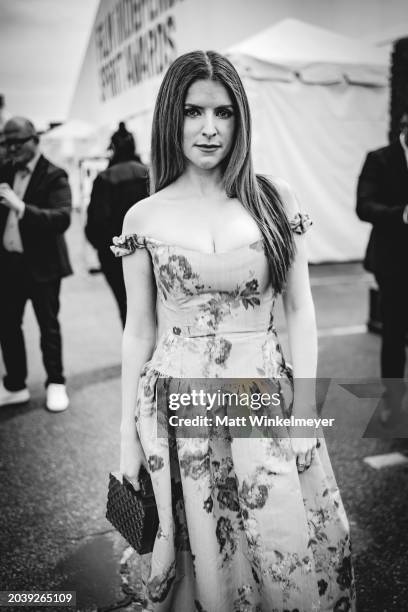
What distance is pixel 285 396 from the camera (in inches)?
56.1

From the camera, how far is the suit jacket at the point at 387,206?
295 centimetres

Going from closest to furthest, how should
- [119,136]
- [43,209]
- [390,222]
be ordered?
[390,222]
[43,209]
[119,136]

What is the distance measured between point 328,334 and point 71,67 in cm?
1064

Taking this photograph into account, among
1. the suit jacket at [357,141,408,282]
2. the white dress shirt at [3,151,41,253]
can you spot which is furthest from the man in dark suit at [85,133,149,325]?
the suit jacket at [357,141,408,282]

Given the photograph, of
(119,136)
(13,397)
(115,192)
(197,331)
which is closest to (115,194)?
(115,192)

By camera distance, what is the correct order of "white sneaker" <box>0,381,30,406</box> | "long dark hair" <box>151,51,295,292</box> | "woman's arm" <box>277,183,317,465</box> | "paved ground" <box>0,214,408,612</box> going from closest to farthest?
1. "long dark hair" <box>151,51,295,292</box>
2. "woman's arm" <box>277,183,317,465</box>
3. "paved ground" <box>0,214,408,612</box>
4. "white sneaker" <box>0,381,30,406</box>

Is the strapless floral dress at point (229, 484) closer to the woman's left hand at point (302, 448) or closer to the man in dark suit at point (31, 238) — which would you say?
the woman's left hand at point (302, 448)

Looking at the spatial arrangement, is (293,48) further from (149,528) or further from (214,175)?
(149,528)

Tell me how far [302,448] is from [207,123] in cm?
83

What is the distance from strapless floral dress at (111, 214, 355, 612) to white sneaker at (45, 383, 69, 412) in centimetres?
230

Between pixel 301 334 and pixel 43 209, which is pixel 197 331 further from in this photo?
pixel 43 209

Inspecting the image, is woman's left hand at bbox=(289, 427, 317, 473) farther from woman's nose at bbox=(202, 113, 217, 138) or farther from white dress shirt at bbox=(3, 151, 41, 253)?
white dress shirt at bbox=(3, 151, 41, 253)

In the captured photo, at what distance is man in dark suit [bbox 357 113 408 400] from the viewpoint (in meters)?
2.94

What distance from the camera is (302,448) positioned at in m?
1.38
